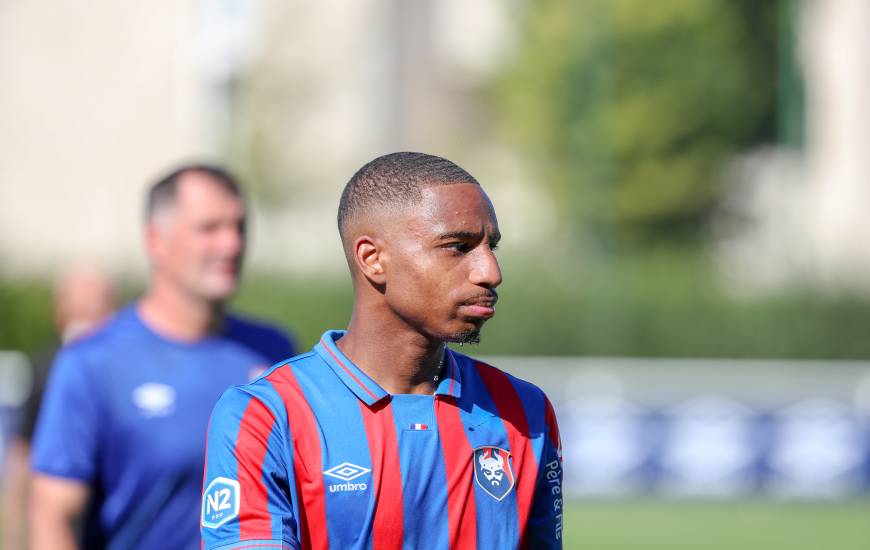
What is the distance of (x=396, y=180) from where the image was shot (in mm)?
3426

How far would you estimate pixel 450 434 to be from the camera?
3451 mm

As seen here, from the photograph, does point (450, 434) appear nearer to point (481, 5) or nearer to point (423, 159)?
Answer: point (423, 159)

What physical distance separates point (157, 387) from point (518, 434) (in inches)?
79.6

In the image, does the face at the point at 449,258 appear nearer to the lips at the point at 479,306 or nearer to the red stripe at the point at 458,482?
the lips at the point at 479,306

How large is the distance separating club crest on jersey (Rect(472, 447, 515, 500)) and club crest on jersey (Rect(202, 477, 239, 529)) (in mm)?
588

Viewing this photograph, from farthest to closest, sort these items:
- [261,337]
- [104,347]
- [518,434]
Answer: [261,337] → [104,347] → [518,434]

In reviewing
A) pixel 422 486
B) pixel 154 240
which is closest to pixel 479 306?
pixel 422 486

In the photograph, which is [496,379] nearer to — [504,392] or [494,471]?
[504,392]

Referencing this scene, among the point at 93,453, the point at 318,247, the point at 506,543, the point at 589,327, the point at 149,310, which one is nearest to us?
the point at 506,543

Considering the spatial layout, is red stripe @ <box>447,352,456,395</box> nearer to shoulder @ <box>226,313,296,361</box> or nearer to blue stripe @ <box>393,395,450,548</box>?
blue stripe @ <box>393,395,450,548</box>

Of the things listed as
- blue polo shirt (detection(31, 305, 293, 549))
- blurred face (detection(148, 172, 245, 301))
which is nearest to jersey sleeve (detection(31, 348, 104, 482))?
blue polo shirt (detection(31, 305, 293, 549))

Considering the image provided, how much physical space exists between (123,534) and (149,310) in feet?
2.83

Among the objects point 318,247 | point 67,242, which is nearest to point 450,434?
point 318,247

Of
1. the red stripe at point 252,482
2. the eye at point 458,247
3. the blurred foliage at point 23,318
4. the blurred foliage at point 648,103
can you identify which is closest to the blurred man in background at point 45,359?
the red stripe at point 252,482
